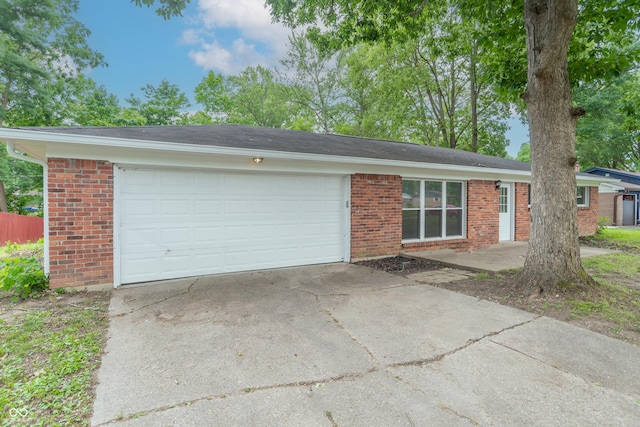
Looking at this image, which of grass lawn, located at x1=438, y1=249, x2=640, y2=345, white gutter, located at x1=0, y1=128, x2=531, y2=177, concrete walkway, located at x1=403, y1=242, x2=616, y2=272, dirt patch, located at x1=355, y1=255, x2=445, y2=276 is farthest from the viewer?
concrete walkway, located at x1=403, y1=242, x2=616, y2=272

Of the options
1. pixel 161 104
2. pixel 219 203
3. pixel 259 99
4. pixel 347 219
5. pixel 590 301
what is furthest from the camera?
pixel 259 99

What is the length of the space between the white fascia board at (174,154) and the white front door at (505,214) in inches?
157

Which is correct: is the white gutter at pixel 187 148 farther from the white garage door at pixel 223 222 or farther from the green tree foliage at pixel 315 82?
the green tree foliage at pixel 315 82

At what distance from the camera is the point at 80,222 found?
488 centimetres

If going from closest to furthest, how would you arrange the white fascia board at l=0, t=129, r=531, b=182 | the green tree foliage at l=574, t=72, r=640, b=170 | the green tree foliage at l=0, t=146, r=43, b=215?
the white fascia board at l=0, t=129, r=531, b=182 < the green tree foliage at l=0, t=146, r=43, b=215 < the green tree foliage at l=574, t=72, r=640, b=170

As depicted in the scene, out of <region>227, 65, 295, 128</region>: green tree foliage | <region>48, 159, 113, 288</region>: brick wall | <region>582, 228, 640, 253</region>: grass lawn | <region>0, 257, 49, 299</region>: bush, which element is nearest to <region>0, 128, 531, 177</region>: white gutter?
<region>48, 159, 113, 288</region>: brick wall

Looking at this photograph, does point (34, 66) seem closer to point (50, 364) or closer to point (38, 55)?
point (38, 55)

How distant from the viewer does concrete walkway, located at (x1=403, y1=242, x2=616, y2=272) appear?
22.0ft

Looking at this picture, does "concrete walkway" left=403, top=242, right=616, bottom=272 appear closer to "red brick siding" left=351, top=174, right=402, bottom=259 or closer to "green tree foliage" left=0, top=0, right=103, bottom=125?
"red brick siding" left=351, top=174, right=402, bottom=259

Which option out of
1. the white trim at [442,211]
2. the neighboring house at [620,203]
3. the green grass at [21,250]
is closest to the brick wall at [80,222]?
the green grass at [21,250]

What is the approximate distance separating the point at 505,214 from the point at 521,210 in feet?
2.16

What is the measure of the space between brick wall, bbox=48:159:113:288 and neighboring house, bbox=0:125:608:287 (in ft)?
0.05

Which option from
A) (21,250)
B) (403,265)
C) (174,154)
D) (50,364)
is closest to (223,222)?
(174,154)

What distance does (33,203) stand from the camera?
19125 mm
